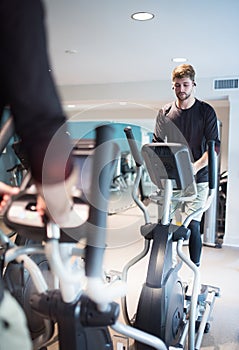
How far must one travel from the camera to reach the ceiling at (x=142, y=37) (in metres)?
2.19

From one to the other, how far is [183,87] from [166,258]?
3.53ft

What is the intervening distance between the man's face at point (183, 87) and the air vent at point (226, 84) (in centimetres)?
207

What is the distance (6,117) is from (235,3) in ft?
6.15

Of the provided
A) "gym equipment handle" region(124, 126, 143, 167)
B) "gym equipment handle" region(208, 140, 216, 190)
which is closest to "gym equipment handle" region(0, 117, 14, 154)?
"gym equipment handle" region(124, 126, 143, 167)

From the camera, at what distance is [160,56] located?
132 inches

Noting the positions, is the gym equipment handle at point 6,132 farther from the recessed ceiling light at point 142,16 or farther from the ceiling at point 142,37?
the recessed ceiling light at point 142,16

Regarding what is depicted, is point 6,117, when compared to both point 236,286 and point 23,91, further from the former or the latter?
point 236,286

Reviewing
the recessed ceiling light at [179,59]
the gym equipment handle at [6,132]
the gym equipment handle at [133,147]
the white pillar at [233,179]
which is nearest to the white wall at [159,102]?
the white pillar at [233,179]

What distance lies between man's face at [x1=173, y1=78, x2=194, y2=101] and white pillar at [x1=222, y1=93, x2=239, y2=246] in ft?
6.87

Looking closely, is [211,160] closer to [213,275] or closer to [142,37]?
[142,37]

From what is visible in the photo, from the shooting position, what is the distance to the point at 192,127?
89.2 inches

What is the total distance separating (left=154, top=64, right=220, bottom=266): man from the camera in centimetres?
221

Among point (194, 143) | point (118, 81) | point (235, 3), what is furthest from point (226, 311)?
point (118, 81)

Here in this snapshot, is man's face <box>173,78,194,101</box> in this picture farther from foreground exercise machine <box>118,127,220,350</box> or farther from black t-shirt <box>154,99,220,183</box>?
foreground exercise machine <box>118,127,220,350</box>
